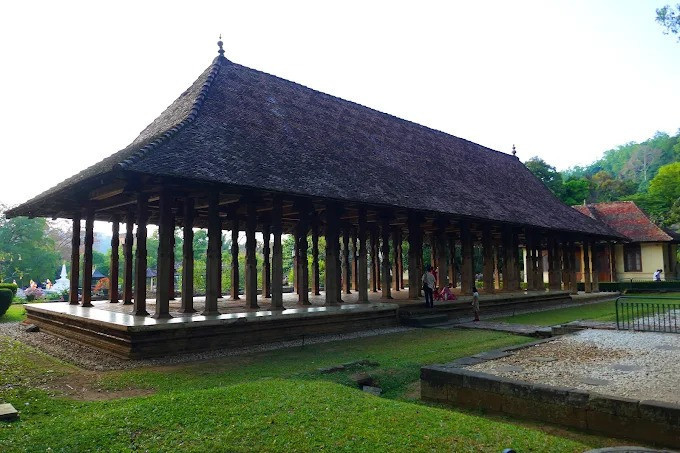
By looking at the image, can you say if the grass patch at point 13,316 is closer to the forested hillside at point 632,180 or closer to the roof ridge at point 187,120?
the roof ridge at point 187,120

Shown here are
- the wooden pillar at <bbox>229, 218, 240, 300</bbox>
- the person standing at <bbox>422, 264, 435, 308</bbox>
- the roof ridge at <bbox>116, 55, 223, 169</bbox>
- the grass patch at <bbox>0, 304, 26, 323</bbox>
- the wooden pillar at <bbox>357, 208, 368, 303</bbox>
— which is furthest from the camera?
the wooden pillar at <bbox>229, 218, 240, 300</bbox>

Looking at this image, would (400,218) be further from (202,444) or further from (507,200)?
(202,444)

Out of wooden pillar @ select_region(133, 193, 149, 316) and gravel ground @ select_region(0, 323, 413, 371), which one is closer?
gravel ground @ select_region(0, 323, 413, 371)

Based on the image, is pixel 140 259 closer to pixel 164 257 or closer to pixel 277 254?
pixel 164 257

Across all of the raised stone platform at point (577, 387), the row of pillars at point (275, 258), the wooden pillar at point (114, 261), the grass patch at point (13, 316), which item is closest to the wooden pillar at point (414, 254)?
the row of pillars at point (275, 258)

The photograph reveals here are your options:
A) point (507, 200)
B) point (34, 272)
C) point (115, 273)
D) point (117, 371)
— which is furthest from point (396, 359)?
point (34, 272)

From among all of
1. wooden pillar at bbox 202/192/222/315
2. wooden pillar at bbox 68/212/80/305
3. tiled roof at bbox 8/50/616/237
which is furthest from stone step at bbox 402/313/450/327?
wooden pillar at bbox 68/212/80/305

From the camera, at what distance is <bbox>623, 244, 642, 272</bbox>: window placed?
32562 mm

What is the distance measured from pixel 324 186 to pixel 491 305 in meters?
9.31

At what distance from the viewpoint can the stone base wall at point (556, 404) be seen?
509 cm

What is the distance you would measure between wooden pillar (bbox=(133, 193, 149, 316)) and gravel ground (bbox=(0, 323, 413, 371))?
1.32 meters

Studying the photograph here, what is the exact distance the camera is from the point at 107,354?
981cm

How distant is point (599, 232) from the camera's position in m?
25.3

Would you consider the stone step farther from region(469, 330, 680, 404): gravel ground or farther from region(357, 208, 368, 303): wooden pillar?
region(469, 330, 680, 404): gravel ground
